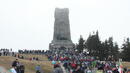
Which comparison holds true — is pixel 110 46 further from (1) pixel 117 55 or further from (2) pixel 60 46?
(2) pixel 60 46

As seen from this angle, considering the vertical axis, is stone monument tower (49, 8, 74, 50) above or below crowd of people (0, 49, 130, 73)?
above

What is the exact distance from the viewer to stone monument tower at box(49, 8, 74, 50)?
3661 inches

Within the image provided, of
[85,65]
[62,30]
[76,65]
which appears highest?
[62,30]

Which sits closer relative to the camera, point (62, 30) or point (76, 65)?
point (76, 65)

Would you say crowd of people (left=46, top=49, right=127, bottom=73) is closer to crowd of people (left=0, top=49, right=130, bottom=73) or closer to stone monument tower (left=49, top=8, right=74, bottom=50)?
crowd of people (left=0, top=49, right=130, bottom=73)

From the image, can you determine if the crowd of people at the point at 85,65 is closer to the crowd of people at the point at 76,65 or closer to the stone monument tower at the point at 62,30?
the crowd of people at the point at 76,65

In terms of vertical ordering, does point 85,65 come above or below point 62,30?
below

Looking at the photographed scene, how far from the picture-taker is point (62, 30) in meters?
95.8

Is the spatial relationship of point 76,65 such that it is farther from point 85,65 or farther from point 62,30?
point 62,30

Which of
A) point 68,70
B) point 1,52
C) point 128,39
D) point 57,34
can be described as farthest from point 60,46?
point 68,70

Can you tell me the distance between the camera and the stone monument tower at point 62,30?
93000 mm

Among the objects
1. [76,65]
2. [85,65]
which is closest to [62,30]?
[85,65]

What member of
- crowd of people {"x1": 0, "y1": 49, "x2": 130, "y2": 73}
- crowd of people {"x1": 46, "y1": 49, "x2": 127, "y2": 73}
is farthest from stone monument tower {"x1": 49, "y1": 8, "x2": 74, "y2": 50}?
crowd of people {"x1": 46, "y1": 49, "x2": 127, "y2": 73}

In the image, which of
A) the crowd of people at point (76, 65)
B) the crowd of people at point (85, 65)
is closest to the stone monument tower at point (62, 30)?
the crowd of people at point (76, 65)
